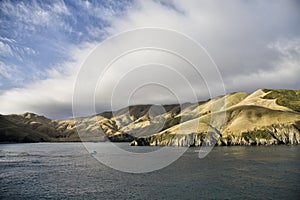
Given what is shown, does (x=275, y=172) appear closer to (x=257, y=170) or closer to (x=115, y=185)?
(x=257, y=170)

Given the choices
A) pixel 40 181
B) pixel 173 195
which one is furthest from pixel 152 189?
pixel 40 181

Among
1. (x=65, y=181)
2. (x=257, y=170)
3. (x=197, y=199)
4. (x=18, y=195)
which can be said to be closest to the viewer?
(x=197, y=199)

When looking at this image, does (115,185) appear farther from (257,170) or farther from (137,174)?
(257,170)

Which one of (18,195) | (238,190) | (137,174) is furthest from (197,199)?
(18,195)

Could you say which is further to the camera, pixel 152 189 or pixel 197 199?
pixel 152 189

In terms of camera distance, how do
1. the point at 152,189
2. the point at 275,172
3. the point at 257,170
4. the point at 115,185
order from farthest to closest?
the point at 257,170 → the point at 275,172 → the point at 115,185 → the point at 152,189

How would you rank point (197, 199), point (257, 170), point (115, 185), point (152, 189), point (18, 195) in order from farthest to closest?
point (257, 170)
point (115, 185)
point (152, 189)
point (18, 195)
point (197, 199)

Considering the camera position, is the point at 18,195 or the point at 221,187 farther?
the point at 221,187

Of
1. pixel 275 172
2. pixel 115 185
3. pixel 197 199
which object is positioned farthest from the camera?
pixel 275 172
